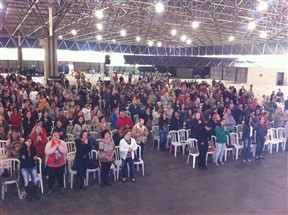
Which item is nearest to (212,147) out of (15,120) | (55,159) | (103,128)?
(103,128)

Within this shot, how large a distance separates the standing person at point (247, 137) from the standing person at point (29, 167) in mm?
5482

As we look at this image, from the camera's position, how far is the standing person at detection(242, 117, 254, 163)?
7.95 m

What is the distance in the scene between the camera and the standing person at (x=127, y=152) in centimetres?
631

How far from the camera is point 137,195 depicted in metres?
5.88

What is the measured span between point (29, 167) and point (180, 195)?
3043mm

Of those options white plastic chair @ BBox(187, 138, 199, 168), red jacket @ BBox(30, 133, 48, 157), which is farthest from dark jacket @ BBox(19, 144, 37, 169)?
white plastic chair @ BBox(187, 138, 199, 168)

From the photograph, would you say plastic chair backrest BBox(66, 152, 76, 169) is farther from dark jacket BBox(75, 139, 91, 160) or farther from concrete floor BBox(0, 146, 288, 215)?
concrete floor BBox(0, 146, 288, 215)

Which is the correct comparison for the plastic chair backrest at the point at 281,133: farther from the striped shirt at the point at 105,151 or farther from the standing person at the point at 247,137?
the striped shirt at the point at 105,151

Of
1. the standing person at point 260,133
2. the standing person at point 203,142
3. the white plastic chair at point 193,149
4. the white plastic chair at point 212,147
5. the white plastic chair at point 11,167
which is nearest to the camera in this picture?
the white plastic chair at point 11,167

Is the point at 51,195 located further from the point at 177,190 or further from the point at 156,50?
the point at 156,50

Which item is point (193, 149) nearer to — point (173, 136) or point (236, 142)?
point (173, 136)

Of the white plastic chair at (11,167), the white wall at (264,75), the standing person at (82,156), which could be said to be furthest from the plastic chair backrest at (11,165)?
the white wall at (264,75)

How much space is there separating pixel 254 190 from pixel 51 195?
4.27m

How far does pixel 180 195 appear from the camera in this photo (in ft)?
19.5
